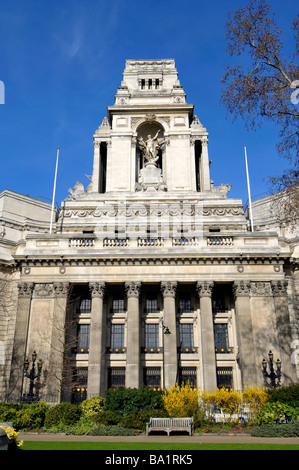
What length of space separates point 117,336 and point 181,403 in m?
13.5

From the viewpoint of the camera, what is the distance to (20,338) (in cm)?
3650

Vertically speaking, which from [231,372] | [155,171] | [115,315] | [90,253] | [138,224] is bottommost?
[231,372]

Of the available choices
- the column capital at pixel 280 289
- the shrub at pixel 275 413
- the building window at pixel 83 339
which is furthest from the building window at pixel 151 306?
the shrub at pixel 275 413

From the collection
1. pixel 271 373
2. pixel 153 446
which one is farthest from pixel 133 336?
pixel 153 446

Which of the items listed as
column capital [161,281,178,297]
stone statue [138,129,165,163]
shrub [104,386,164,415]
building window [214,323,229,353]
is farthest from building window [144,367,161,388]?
stone statue [138,129,165,163]

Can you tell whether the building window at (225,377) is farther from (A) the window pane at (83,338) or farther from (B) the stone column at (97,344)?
(A) the window pane at (83,338)

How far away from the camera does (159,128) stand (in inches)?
2228

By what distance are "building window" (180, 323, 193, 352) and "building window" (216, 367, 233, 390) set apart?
3.20 meters

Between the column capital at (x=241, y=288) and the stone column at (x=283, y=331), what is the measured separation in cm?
230

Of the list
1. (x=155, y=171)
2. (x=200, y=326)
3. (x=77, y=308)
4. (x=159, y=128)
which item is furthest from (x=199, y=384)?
(x=159, y=128)

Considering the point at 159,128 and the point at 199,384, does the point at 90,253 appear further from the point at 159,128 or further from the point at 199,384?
the point at 159,128

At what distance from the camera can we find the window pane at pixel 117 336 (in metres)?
38.6

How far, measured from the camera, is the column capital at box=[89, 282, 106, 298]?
37.6 metres
